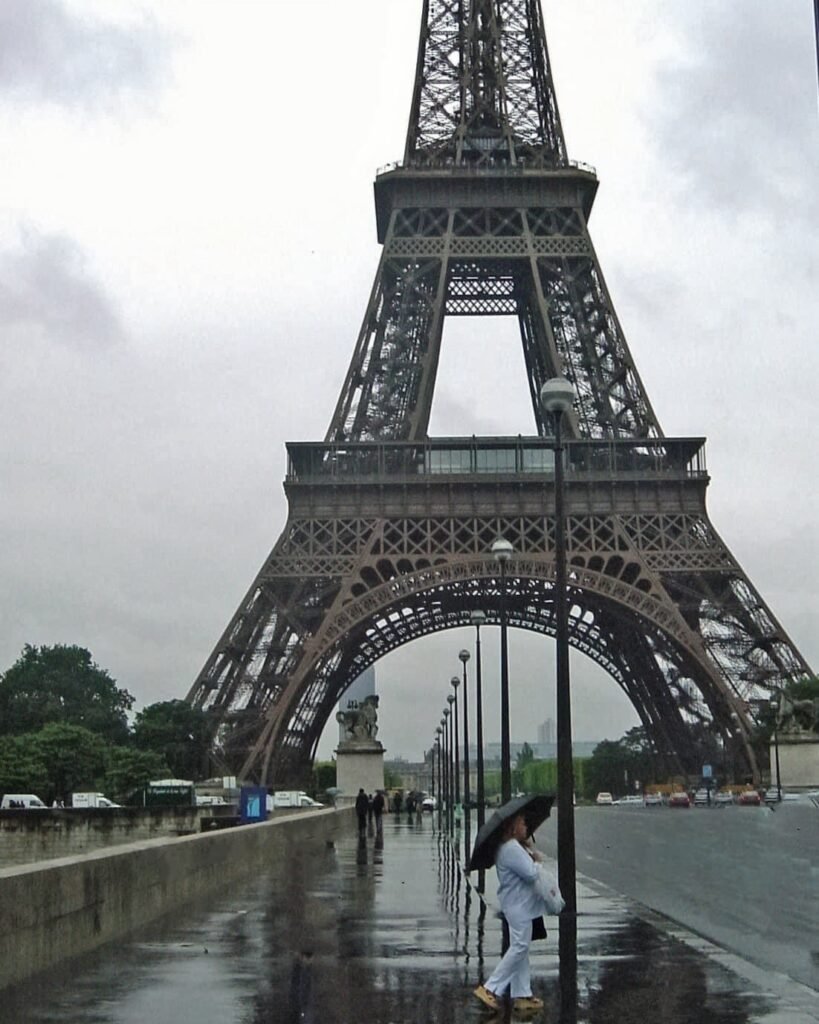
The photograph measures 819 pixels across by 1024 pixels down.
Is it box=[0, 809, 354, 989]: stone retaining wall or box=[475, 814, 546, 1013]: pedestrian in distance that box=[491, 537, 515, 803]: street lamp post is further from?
box=[475, 814, 546, 1013]: pedestrian in distance

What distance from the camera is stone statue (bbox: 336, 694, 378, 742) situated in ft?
211

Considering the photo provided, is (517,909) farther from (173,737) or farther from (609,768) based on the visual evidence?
(609,768)

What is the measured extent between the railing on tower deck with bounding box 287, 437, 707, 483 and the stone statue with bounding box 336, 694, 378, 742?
996cm

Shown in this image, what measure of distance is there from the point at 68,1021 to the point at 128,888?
19.7 feet

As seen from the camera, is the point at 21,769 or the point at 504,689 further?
the point at 21,769

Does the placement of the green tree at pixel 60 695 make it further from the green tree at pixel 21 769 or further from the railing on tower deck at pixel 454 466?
the railing on tower deck at pixel 454 466

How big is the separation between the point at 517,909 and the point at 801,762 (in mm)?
62040

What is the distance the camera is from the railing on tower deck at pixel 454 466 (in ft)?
212

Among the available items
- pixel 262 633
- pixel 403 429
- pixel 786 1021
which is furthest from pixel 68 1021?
pixel 403 429

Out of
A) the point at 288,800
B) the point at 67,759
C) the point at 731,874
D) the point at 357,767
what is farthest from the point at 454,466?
the point at 731,874

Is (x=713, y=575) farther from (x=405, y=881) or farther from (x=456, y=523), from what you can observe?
(x=405, y=881)

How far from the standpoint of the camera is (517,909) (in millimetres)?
10992

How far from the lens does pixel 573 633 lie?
260 ft

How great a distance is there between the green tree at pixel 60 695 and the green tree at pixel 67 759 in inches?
577
